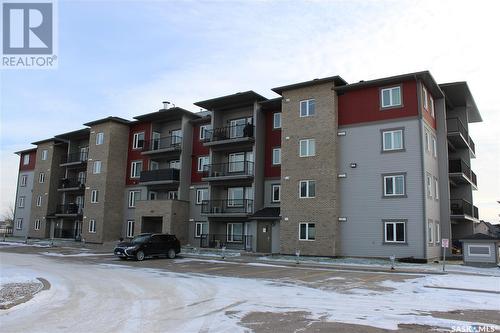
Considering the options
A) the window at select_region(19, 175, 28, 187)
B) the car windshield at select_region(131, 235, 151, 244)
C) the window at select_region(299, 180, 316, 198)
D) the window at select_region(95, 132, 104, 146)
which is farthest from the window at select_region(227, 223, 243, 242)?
the window at select_region(19, 175, 28, 187)

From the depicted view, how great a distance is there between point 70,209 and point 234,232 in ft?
74.4

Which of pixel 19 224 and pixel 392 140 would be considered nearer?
pixel 392 140

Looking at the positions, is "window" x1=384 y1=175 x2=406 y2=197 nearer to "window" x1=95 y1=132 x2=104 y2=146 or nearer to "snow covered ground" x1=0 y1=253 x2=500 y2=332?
"snow covered ground" x1=0 y1=253 x2=500 y2=332

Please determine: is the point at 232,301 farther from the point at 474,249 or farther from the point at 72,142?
the point at 72,142

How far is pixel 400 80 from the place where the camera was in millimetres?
28156

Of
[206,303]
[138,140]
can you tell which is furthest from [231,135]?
[206,303]

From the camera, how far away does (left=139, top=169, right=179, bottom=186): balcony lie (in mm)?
39344

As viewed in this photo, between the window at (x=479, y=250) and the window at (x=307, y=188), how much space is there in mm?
10253

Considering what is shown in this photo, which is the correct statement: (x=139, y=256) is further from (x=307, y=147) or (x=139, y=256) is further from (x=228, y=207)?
(x=307, y=147)

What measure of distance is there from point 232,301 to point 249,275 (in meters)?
7.16

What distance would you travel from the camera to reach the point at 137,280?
1638cm

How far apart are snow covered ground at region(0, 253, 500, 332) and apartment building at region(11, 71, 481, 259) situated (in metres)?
11.0

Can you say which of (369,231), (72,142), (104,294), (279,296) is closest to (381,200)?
(369,231)

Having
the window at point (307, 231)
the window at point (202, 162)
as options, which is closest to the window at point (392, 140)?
the window at point (307, 231)
